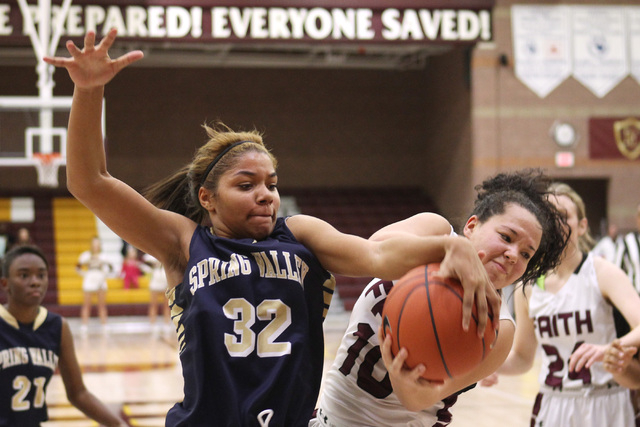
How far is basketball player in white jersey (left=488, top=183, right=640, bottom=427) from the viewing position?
349 centimetres

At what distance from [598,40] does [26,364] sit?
43.7 feet

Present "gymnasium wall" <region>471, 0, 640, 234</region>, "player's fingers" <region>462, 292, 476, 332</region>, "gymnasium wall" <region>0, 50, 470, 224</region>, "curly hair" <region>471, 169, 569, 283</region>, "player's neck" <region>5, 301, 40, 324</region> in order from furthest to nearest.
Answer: "gymnasium wall" <region>0, 50, 470, 224</region>, "gymnasium wall" <region>471, 0, 640, 234</region>, "player's neck" <region>5, 301, 40, 324</region>, "curly hair" <region>471, 169, 569, 283</region>, "player's fingers" <region>462, 292, 476, 332</region>

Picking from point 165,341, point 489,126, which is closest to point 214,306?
point 165,341

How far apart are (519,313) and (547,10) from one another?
1209cm

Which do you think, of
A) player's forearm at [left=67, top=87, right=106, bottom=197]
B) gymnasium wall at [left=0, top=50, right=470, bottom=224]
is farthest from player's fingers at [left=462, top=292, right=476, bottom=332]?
gymnasium wall at [left=0, top=50, right=470, bottom=224]

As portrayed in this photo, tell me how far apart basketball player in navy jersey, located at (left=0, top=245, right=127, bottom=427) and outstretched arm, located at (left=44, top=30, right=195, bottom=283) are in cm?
177

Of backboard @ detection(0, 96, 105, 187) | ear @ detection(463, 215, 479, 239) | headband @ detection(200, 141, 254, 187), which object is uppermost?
backboard @ detection(0, 96, 105, 187)

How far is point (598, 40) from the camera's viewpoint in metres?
14.6

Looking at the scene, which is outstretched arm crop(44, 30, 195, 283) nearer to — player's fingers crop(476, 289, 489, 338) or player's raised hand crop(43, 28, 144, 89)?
player's raised hand crop(43, 28, 144, 89)

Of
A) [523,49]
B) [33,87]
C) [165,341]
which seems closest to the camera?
[165,341]

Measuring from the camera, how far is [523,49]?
14617 millimetres

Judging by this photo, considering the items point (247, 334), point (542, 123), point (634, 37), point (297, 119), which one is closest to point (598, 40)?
point (634, 37)

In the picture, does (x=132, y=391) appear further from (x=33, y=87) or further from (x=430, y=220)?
(x=33, y=87)

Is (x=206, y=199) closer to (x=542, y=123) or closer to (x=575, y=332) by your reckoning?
(x=575, y=332)
